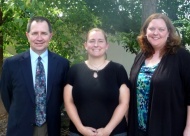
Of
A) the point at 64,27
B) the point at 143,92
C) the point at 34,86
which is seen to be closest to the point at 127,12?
the point at 64,27

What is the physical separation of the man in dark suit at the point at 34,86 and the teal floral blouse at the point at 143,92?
3.04ft

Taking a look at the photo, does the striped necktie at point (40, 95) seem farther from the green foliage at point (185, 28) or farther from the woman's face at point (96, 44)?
the green foliage at point (185, 28)

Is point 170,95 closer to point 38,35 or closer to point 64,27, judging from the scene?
point 38,35

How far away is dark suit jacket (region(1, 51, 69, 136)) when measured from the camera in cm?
362

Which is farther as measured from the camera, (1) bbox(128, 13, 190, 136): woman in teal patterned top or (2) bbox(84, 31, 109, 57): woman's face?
(2) bbox(84, 31, 109, 57): woman's face

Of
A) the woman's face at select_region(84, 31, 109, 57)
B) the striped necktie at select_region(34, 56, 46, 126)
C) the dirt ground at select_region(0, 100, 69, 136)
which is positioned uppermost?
the woman's face at select_region(84, 31, 109, 57)

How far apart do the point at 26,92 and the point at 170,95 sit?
1.61m

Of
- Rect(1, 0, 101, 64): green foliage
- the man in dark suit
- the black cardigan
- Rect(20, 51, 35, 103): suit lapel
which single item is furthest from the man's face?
Rect(1, 0, 101, 64): green foliage

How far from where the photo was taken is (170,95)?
3.45m

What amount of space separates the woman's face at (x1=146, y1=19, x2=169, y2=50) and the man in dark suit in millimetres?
1154

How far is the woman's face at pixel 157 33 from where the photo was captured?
3.55m

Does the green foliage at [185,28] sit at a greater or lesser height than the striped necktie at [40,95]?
greater

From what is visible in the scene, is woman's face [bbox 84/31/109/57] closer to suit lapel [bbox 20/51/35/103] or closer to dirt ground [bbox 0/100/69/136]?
suit lapel [bbox 20/51/35/103]

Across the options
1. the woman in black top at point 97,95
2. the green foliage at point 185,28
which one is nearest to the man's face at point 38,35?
the woman in black top at point 97,95
